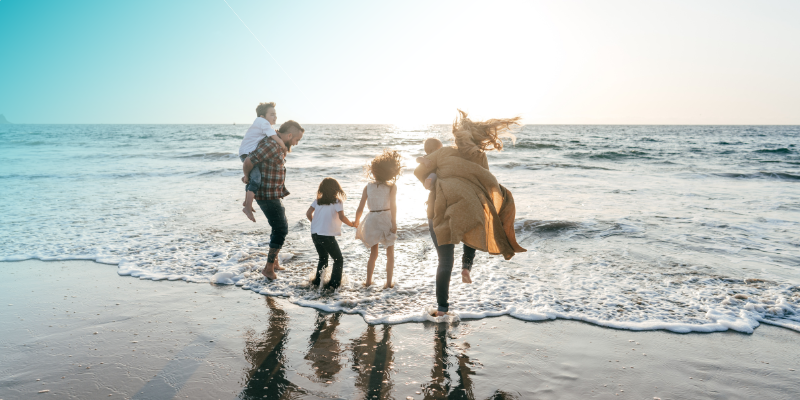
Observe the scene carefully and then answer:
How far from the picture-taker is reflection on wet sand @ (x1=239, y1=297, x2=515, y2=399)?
2783 millimetres

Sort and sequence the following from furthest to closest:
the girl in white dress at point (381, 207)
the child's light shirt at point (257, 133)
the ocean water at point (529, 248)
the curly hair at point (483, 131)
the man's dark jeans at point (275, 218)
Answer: the man's dark jeans at point (275, 218) < the child's light shirt at point (257, 133) < the girl in white dress at point (381, 207) < the ocean water at point (529, 248) < the curly hair at point (483, 131)

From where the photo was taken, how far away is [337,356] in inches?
129

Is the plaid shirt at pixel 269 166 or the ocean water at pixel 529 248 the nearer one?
the ocean water at pixel 529 248

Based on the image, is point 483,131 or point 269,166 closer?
point 483,131

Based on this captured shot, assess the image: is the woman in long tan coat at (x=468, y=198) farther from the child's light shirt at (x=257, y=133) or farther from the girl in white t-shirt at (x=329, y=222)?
the child's light shirt at (x=257, y=133)

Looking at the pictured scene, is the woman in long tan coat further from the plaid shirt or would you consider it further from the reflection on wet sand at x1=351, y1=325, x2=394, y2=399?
the plaid shirt

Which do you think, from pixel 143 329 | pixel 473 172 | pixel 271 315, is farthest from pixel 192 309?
pixel 473 172

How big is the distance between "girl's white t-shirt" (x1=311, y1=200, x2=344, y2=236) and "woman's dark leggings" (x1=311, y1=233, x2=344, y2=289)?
0.20 ft

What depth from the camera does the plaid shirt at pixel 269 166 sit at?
4734mm

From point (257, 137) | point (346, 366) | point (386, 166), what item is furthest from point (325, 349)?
point (257, 137)

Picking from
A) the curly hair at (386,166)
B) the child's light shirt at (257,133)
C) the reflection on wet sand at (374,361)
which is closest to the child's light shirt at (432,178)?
the curly hair at (386,166)

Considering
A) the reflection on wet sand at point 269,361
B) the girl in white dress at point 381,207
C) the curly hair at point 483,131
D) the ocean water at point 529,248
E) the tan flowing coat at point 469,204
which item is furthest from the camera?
the girl in white dress at point 381,207

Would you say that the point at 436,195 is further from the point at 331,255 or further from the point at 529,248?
the point at 529,248

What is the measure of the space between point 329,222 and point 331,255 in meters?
0.38
